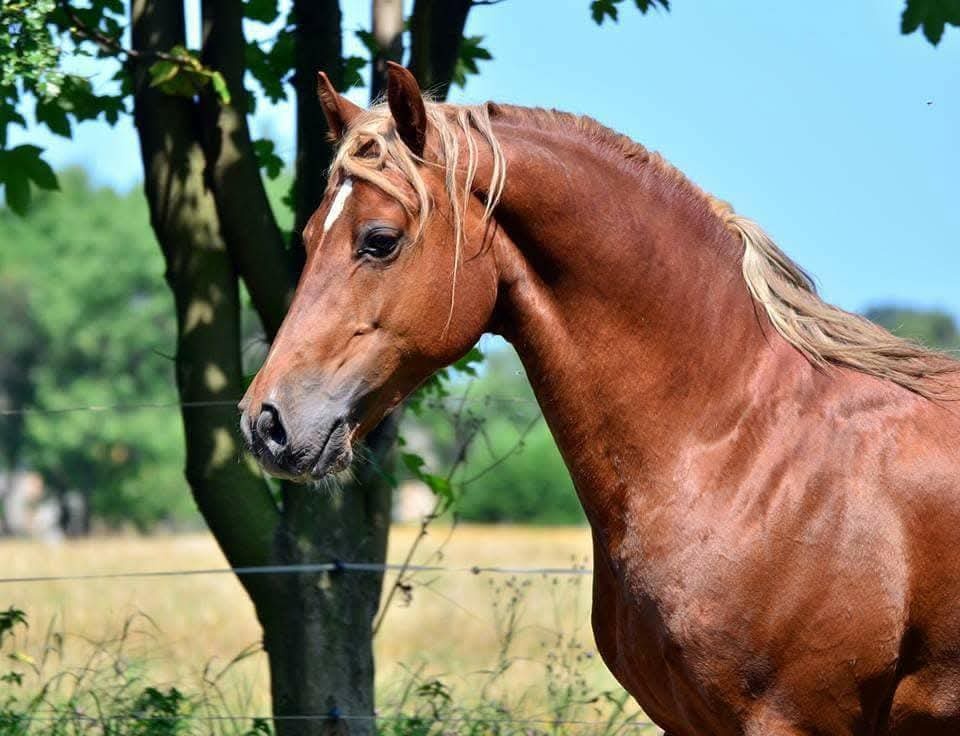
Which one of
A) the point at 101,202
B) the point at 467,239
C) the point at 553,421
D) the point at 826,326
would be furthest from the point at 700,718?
the point at 101,202

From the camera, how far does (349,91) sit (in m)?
5.13

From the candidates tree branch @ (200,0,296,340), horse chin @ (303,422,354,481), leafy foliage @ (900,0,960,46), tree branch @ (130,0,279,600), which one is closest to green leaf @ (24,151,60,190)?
tree branch @ (130,0,279,600)

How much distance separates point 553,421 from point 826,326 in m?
0.72

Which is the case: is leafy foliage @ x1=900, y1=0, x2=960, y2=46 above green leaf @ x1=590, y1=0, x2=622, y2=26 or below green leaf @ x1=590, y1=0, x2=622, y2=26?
below

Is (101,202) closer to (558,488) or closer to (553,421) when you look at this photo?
(558,488)

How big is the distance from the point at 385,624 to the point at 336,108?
1077 cm

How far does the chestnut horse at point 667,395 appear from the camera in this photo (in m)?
2.96

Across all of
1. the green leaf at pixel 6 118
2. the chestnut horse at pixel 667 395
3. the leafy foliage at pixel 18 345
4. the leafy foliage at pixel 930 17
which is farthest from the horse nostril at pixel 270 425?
the leafy foliage at pixel 18 345

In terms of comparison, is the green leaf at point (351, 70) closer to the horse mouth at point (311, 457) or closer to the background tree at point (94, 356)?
the horse mouth at point (311, 457)

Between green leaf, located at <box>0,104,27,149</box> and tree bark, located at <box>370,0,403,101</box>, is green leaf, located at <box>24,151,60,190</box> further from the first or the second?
tree bark, located at <box>370,0,403,101</box>

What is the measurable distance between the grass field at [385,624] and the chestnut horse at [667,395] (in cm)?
196

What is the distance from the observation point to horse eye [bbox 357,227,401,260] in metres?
3.00

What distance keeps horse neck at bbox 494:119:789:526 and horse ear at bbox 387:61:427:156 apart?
0.23 meters

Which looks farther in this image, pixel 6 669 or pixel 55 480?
pixel 55 480
